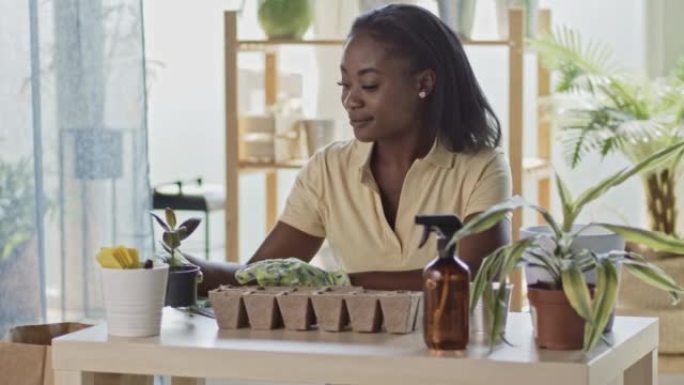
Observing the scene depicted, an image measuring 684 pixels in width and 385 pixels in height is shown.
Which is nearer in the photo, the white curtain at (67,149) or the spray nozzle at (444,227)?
the spray nozzle at (444,227)

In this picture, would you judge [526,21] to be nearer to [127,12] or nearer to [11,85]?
[127,12]

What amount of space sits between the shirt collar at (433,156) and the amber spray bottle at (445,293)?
0.81 m

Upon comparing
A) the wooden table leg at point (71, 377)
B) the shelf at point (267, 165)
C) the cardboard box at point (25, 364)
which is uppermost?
the shelf at point (267, 165)

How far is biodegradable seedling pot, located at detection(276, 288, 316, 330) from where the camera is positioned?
228 cm

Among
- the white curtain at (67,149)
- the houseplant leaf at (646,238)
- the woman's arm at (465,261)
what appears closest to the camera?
the houseplant leaf at (646,238)

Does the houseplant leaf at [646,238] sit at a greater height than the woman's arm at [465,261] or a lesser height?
greater

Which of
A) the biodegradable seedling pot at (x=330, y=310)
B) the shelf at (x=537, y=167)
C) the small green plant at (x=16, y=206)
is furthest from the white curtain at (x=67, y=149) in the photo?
the biodegradable seedling pot at (x=330, y=310)

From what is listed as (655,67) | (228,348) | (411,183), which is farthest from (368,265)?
(655,67)

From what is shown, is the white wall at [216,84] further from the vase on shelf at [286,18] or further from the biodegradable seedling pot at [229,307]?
the biodegradable seedling pot at [229,307]

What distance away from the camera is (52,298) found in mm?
4023

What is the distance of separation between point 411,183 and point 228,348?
0.85 meters

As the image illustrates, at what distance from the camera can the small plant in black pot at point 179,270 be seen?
244 centimetres

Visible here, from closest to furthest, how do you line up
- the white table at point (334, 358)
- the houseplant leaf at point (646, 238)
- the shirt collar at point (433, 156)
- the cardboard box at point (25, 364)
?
the white table at point (334, 358) < the houseplant leaf at point (646, 238) < the cardboard box at point (25, 364) < the shirt collar at point (433, 156)

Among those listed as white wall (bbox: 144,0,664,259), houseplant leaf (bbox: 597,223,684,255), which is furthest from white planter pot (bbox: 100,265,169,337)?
white wall (bbox: 144,0,664,259)
